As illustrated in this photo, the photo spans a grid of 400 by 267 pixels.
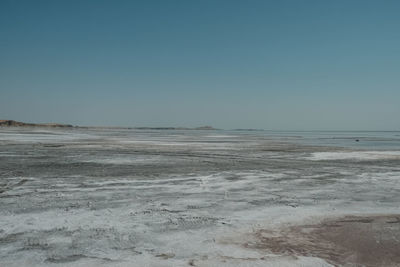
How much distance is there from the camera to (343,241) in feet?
15.2

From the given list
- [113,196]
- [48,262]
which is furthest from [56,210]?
[48,262]

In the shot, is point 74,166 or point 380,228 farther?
point 74,166

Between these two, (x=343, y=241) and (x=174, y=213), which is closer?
(x=343, y=241)

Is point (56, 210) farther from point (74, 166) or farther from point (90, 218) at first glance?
point (74, 166)

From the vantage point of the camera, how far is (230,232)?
4.97m

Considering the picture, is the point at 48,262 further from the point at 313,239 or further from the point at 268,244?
the point at 313,239

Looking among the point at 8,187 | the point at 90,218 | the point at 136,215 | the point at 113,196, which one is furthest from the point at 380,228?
the point at 8,187

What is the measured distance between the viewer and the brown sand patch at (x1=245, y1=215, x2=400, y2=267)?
404 cm

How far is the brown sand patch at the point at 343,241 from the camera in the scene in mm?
4039

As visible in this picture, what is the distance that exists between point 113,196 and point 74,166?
5718 mm

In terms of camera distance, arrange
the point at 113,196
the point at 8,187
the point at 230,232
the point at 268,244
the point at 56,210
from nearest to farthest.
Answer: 1. the point at 268,244
2. the point at 230,232
3. the point at 56,210
4. the point at 113,196
5. the point at 8,187

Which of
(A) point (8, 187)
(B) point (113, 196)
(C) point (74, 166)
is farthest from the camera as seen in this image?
(C) point (74, 166)

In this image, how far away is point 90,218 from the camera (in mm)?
5641

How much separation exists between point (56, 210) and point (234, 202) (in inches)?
134
